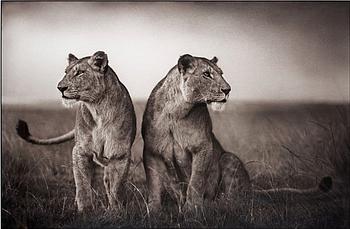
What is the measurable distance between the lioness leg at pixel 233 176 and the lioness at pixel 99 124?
1.74 feet

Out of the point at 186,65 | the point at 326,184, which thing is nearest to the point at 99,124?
the point at 186,65

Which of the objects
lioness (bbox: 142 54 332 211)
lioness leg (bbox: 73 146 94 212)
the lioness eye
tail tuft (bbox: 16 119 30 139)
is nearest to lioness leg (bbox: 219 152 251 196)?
lioness (bbox: 142 54 332 211)

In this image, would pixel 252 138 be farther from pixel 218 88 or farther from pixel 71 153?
pixel 71 153

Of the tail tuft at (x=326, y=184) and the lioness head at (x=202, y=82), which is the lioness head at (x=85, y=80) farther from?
the tail tuft at (x=326, y=184)

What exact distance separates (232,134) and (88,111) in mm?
808

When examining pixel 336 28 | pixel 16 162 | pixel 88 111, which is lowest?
pixel 16 162

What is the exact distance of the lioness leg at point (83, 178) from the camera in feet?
11.3

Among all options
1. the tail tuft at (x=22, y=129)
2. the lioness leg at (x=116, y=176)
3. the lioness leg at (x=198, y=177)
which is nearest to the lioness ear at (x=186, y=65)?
the lioness leg at (x=198, y=177)

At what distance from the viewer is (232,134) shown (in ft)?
11.4

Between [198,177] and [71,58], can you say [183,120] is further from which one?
[71,58]

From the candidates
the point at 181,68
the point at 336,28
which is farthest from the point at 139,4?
the point at 336,28

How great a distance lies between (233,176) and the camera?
136 inches

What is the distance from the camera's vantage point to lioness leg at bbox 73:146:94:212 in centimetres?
345

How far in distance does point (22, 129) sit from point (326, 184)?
172 cm
